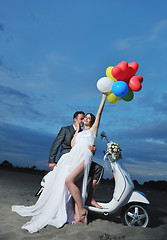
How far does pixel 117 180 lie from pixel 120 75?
163 centimetres

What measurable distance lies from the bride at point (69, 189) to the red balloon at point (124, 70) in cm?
47

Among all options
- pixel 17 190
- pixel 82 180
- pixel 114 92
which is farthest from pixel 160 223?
pixel 17 190

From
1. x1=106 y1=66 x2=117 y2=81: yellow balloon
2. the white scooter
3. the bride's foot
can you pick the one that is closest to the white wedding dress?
the bride's foot

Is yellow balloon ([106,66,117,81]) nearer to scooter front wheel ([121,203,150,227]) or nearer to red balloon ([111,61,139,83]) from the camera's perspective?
red balloon ([111,61,139,83])

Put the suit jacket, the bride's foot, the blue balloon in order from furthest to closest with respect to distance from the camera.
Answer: the suit jacket
the blue balloon
the bride's foot

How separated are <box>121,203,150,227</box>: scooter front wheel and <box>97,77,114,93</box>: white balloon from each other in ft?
6.04

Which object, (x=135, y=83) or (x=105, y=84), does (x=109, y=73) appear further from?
(x=135, y=83)

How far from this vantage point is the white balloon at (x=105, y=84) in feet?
13.0

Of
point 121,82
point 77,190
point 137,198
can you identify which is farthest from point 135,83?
point 77,190

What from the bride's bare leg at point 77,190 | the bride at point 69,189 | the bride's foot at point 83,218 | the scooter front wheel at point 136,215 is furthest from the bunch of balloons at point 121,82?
the bride's foot at point 83,218

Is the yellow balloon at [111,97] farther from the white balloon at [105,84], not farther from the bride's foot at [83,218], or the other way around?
the bride's foot at [83,218]

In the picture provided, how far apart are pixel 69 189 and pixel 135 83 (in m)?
1.95

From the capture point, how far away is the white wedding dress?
363 cm

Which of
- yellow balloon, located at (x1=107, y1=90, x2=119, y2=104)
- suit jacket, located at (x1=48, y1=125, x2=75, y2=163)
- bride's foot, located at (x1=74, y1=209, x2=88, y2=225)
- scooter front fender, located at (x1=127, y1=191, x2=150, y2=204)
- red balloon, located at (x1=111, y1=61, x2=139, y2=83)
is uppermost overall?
red balloon, located at (x1=111, y1=61, x2=139, y2=83)
